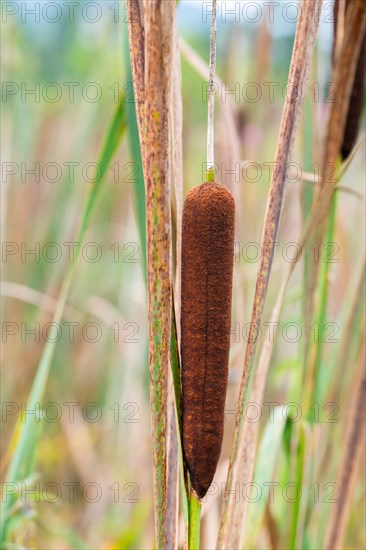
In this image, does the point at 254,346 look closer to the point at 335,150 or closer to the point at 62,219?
the point at 335,150

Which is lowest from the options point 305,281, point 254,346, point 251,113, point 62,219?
point 254,346

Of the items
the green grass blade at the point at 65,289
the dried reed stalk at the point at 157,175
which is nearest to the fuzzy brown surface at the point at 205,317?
the dried reed stalk at the point at 157,175

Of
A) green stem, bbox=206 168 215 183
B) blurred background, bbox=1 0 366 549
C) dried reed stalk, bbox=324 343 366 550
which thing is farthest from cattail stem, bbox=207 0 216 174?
blurred background, bbox=1 0 366 549

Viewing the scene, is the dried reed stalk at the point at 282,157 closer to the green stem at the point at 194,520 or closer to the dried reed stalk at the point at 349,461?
the green stem at the point at 194,520

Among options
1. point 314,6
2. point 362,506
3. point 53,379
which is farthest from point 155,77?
point 53,379

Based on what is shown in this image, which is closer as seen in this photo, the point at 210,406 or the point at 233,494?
the point at 210,406

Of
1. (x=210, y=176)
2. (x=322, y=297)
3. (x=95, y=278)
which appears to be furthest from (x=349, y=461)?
(x=95, y=278)
